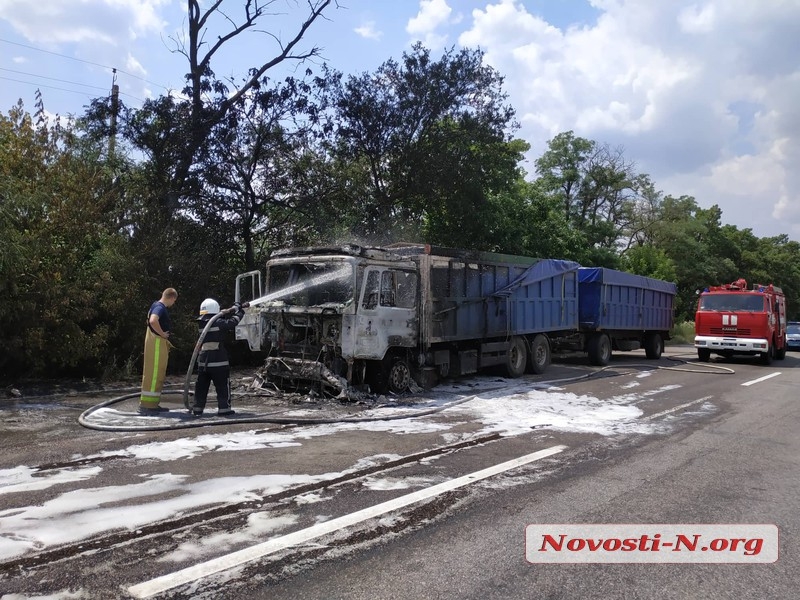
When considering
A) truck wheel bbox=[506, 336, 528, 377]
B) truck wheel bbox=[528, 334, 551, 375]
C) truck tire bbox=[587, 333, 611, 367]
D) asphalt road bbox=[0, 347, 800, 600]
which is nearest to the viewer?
asphalt road bbox=[0, 347, 800, 600]

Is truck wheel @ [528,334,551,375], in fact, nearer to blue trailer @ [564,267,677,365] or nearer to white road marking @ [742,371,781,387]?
blue trailer @ [564,267,677,365]

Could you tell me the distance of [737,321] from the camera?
18.7m

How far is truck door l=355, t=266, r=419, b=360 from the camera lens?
945 cm

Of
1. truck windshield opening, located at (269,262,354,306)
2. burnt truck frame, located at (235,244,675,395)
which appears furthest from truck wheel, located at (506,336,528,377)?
truck windshield opening, located at (269,262,354,306)

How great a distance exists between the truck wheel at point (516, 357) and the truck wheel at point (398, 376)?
3.39 metres

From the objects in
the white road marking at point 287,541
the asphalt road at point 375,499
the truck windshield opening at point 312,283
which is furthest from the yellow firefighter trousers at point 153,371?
the white road marking at point 287,541

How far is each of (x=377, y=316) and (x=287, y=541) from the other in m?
5.88

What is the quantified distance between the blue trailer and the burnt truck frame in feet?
10.2

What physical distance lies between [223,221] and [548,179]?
94.9 feet

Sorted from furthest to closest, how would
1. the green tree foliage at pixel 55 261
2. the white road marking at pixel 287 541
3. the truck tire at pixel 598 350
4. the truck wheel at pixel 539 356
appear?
the truck tire at pixel 598 350, the truck wheel at pixel 539 356, the green tree foliage at pixel 55 261, the white road marking at pixel 287 541

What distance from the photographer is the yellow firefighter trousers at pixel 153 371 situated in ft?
27.1

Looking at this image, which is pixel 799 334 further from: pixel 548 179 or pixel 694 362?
pixel 548 179

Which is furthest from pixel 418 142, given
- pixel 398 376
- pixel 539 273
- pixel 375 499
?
pixel 375 499

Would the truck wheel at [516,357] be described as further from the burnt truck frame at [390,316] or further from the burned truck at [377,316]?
the burned truck at [377,316]
